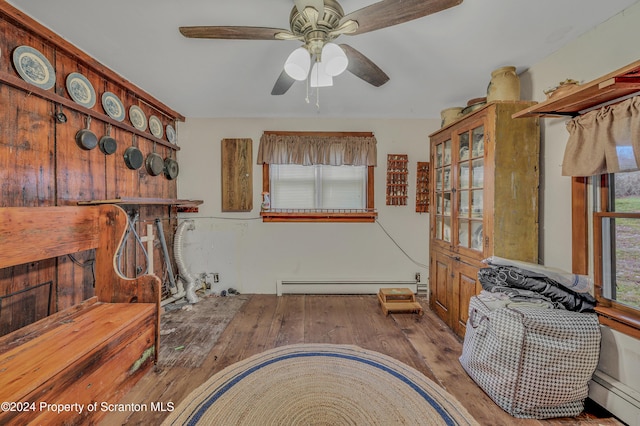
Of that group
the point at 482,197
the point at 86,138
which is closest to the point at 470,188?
the point at 482,197

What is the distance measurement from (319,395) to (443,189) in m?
2.22

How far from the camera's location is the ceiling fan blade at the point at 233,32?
1.42 metres

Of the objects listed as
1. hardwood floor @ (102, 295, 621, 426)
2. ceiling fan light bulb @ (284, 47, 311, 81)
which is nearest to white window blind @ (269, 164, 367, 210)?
hardwood floor @ (102, 295, 621, 426)

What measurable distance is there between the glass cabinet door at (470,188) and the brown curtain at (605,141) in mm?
564

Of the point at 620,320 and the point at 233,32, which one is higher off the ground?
the point at 233,32

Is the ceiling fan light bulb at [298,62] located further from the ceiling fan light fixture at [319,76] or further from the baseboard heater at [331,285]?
the baseboard heater at [331,285]

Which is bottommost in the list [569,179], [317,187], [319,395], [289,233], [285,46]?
[319,395]

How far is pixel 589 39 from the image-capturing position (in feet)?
5.75

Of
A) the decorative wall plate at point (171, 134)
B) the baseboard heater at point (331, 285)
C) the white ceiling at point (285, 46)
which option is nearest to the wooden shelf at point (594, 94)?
the white ceiling at point (285, 46)

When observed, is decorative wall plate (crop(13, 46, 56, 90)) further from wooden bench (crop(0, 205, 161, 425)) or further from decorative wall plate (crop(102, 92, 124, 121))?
A: wooden bench (crop(0, 205, 161, 425))

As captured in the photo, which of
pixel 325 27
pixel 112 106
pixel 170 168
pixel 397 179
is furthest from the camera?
pixel 397 179

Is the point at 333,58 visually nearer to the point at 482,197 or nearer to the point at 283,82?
the point at 283,82

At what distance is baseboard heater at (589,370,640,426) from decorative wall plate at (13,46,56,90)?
13.8 ft

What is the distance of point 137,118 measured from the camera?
2.76m
